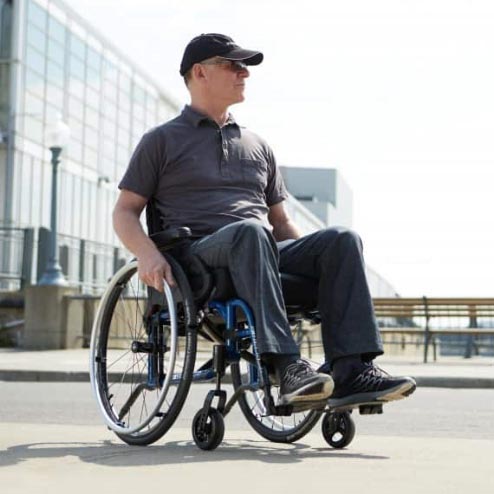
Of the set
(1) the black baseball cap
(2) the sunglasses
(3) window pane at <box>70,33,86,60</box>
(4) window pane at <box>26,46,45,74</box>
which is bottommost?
(2) the sunglasses

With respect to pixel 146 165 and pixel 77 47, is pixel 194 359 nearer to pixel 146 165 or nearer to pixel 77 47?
pixel 146 165

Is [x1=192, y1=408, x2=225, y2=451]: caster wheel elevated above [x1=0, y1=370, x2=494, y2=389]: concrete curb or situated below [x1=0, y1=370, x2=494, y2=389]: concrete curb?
above

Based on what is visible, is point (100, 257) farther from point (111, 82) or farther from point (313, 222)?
point (313, 222)

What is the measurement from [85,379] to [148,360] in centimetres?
721

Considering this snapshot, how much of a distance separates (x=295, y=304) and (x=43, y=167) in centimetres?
3004

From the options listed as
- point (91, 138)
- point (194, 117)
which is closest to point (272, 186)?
point (194, 117)

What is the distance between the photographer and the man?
436 cm

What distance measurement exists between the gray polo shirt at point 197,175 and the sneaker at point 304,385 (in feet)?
2.77

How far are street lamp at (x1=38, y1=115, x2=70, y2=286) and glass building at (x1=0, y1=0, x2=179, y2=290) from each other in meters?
5.43

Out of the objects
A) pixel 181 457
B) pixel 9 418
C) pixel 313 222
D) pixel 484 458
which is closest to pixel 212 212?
pixel 181 457

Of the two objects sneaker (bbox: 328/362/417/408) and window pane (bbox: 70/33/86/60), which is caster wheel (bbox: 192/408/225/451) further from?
window pane (bbox: 70/33/86/60)

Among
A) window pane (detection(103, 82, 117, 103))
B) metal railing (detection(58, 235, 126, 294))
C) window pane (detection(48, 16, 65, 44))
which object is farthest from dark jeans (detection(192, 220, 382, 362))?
window pane (detection(103, 82, 117, 103))

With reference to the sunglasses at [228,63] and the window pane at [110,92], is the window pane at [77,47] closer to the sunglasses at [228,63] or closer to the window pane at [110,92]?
the window pane at [110,92]

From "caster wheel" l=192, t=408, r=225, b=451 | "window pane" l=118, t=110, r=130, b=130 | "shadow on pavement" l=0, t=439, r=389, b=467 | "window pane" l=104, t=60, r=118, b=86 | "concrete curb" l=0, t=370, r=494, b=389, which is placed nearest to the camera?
"shadow on pavement" l=0, t=439, r=389, b=467
